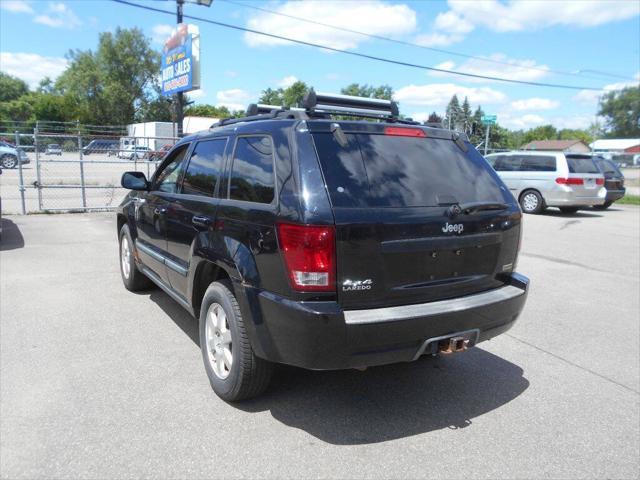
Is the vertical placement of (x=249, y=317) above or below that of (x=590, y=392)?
above

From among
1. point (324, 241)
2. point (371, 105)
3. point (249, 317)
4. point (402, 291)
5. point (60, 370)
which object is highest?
point (371, 105)

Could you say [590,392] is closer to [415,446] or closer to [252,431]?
[415,446]

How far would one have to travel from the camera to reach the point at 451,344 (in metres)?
3.04

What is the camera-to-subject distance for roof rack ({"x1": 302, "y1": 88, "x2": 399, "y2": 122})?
347 centimetres

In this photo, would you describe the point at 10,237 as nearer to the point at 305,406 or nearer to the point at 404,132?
the point at 305,406

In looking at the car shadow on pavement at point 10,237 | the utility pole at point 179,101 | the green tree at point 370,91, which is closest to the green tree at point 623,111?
the green tree at point 370,91

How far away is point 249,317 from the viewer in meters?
2.97

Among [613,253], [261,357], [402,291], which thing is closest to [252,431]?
[261,357]

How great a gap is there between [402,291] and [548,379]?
1784mm

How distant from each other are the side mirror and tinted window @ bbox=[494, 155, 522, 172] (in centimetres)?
1338

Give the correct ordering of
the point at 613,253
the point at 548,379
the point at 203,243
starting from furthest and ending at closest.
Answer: the point at 613,253 < the point at 548,379 < the point at 203,243

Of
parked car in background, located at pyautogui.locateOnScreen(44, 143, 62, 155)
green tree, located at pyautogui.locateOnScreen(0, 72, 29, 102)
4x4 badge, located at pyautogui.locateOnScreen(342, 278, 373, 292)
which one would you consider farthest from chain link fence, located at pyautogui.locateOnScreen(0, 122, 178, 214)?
green tree, located at pyautogui.locateOnScreen(0, 72, 29, 102)

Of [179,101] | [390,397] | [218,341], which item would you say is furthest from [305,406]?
[179,101]

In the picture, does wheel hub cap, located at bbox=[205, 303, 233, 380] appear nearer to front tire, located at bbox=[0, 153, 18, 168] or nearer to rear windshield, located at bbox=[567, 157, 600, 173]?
rear windshield, located at bbox=[567, 157, 600, 173]
